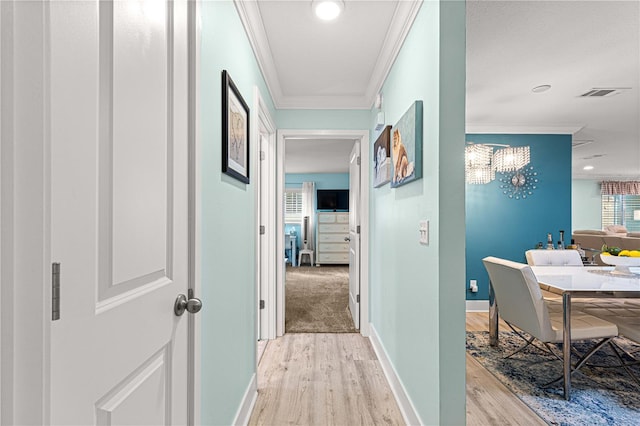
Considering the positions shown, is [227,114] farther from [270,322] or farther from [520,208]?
[520,208]

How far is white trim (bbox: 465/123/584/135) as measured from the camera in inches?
174

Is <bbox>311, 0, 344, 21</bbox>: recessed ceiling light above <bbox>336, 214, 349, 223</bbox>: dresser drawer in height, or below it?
above

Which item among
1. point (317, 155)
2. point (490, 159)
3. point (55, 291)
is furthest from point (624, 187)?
point (55, 291)

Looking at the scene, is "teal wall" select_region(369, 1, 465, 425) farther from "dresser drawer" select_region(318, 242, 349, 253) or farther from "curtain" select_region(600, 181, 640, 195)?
"curtain" select_region(600, 181, 640, 195)

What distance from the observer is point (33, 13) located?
488 millimetres

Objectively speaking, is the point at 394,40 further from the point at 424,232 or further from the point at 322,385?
the point at 322,385

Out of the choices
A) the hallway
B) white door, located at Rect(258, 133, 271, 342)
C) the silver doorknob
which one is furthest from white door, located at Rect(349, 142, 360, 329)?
the silver doorknob

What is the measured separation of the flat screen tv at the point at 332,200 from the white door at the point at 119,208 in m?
7.49

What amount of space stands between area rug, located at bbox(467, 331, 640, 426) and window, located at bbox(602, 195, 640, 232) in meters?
8.58

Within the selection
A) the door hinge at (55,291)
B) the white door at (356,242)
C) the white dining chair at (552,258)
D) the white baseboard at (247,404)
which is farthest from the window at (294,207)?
the door hinge at (55,291)

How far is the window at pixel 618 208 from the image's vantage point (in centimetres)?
973

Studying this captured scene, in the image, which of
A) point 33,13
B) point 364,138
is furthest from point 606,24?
point 33,13

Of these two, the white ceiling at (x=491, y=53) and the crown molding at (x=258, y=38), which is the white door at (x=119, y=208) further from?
the white ceiling at (x=491, y=53)

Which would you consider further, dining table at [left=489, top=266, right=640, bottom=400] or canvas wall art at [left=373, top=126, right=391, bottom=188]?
canvas wall art at [left=373, top=126, right=391, bottom=188]
